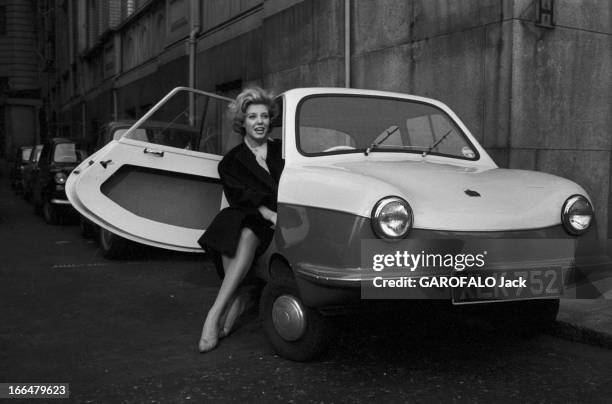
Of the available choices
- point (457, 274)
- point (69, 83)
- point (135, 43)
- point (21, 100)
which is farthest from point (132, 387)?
point (21, 100)

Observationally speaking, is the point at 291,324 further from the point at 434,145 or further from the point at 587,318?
the point at 587,318

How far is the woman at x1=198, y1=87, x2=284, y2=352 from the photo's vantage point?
13.6ft

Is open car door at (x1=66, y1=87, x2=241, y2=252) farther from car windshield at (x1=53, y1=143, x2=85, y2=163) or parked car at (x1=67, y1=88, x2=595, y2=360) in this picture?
car windshield at (x1=53, y1=143, x2=85, y2=163)

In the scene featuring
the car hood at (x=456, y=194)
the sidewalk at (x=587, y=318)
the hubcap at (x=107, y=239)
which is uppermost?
the car hood at (x=456, y=194)

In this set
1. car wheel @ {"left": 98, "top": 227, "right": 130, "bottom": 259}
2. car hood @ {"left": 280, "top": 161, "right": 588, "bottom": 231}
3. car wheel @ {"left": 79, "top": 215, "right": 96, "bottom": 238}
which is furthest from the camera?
car wheel @ {"left": 79, "top": 215, "right": 96, "bottom": 238}

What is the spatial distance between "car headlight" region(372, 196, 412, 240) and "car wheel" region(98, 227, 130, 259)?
516 centimetres

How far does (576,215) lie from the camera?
3.74 meters

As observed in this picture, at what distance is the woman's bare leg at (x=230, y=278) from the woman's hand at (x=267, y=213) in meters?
0.19

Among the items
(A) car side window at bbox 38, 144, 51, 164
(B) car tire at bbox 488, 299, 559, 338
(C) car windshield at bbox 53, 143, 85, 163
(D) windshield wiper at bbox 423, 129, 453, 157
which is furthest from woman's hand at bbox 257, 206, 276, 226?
(A) car side window at bbox 38, 144, 51, 164

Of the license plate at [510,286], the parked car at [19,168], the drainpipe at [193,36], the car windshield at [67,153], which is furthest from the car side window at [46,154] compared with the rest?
the license plate at [510,286]

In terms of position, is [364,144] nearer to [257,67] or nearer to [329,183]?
[329,183]

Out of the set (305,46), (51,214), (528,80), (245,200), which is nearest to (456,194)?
(245,200)

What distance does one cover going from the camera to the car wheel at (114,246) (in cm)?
789

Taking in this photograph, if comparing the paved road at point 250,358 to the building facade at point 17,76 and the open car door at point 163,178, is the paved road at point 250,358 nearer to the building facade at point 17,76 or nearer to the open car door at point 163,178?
the open car door at point 163,178
